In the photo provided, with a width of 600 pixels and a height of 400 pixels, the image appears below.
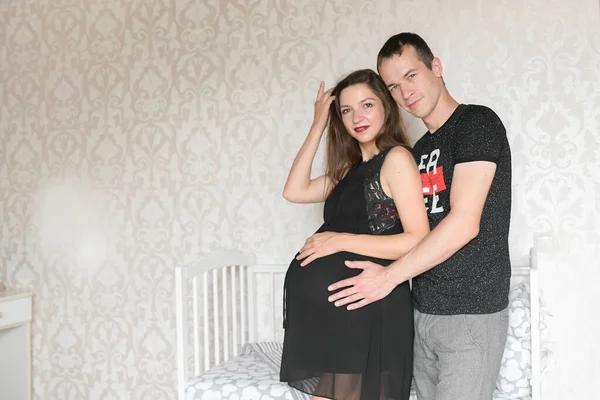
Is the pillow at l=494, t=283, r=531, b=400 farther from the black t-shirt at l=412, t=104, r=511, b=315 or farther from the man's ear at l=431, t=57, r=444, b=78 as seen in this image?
the man's ear at l=431, t=57, r=444, b=78

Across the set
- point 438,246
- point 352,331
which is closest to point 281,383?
point 352,331

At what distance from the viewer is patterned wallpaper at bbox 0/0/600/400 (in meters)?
2.30

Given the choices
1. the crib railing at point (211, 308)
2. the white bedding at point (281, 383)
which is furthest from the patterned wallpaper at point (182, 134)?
the white bedding at point (281, 383)

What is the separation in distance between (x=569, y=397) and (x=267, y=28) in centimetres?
176

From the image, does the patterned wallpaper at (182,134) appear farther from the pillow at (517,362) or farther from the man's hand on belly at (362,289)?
the man's hand on belly at (362,289)

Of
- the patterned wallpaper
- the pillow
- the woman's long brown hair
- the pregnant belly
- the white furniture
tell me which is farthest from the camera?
the white furniture

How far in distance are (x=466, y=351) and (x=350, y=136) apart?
65cm

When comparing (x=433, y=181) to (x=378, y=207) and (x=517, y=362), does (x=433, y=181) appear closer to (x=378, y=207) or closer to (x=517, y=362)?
(x=378, y=207)

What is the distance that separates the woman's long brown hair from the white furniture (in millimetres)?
1779

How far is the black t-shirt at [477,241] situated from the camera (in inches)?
56.2

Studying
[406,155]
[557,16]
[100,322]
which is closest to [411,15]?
[557,16]

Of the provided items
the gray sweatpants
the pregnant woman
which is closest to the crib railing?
the pregnant woman

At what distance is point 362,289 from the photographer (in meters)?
1.47

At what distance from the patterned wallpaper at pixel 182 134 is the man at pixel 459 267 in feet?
2.78
